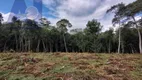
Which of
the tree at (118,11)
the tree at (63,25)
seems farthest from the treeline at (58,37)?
the tree at (118,11)

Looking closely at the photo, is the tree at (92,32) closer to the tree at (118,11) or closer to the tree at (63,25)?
the tree at (63,25)

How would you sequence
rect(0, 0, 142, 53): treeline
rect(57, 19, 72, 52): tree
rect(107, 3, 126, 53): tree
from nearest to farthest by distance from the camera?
rect(107, 3, 126, 53): tree
rect(0, 0, 142, 53): treeline
rect(57, 19, 72, 52): tree

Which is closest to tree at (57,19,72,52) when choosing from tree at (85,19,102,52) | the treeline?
the treeline

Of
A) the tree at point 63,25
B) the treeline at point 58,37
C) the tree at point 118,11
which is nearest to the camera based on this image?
the tree at point 118,11

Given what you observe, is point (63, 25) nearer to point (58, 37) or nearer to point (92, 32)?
point (58, 37)

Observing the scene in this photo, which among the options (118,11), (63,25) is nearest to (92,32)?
(63,25)

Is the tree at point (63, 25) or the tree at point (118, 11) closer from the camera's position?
the tree at point (118, 11)

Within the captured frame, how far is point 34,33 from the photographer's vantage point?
3694cm

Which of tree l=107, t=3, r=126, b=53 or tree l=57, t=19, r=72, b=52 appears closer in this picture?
tree l=107, t=3, r=126, b=53

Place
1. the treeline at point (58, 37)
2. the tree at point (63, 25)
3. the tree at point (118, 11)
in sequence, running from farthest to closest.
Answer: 1. the tree at point (63, 25)
2. the treeline at point (58, 37)
3. the tree at point (118, 11)

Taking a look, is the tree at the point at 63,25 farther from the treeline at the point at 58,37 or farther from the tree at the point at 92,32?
the tree at the point at 92,32

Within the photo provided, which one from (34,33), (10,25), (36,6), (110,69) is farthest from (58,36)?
(110,69)

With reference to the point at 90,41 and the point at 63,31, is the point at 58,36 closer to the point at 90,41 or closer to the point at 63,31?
the point at 63,31

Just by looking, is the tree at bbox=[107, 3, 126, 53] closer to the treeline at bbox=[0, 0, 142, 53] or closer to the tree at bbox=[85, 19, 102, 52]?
the treeline at bbox=[0, 0, 142, 53]
